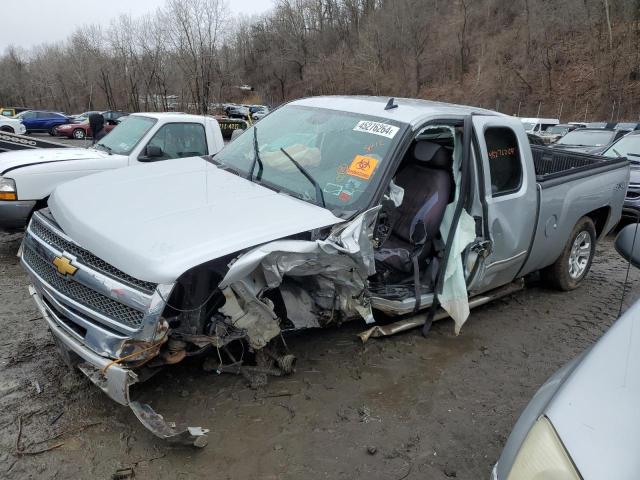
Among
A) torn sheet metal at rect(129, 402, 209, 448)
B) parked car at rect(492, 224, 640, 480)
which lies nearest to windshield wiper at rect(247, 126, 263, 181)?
torn sheet metal at rect(129, 402, 209, 448)

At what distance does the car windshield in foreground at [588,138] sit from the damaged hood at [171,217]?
10351 millimetres

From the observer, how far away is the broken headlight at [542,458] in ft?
4.72

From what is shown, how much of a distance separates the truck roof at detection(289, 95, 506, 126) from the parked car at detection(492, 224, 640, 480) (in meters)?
2.21

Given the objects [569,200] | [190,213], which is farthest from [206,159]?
[569,200]

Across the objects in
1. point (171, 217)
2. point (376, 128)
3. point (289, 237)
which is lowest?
point (289, 237)

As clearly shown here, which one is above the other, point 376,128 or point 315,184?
point 376,128

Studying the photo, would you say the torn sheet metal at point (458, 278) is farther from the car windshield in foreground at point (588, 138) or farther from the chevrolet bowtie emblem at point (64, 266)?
the car windshield in foreground at point (588, 138)

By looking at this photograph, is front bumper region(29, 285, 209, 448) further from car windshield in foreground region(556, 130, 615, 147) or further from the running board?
car windshield in foreground region(556, 130, 615, 147)

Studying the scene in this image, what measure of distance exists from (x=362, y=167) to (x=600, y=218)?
3.59 meters

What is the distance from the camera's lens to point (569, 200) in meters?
4.68

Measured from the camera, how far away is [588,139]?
11352 millimetres

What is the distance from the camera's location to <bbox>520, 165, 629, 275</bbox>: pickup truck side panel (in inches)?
176

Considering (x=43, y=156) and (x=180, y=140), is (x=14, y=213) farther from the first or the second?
(x=180, y=140)

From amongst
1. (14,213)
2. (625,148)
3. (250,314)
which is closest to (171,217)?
(250,314)
